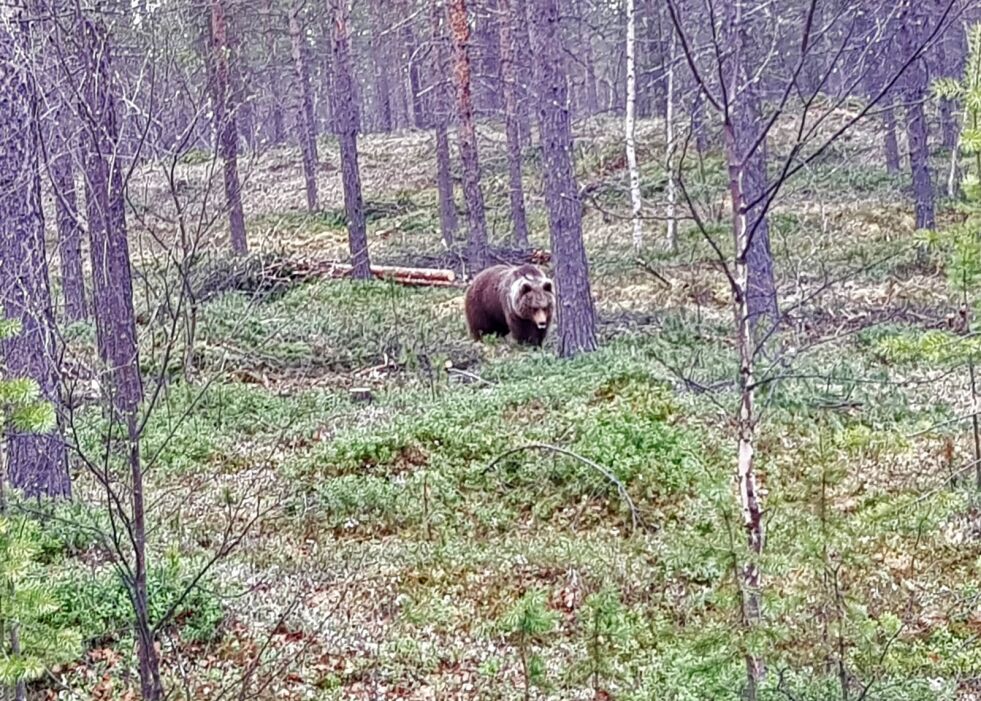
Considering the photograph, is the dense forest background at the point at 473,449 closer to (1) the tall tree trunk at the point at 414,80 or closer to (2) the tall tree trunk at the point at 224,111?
(2) the tall tree trunk at the point at 224,111

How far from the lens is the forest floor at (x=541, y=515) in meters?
4.18

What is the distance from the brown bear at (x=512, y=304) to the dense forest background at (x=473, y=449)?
52cm

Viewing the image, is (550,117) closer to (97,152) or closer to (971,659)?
(97,152)

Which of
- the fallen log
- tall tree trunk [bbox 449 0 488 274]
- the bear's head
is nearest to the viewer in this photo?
the bear's head

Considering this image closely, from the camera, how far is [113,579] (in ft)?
21.5

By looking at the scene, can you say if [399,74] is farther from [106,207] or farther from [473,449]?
[106,207]

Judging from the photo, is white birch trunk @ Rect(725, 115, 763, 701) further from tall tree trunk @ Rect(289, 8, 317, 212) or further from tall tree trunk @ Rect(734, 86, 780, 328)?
tall tree trunk @ Rect(289, 8, 317, 212)

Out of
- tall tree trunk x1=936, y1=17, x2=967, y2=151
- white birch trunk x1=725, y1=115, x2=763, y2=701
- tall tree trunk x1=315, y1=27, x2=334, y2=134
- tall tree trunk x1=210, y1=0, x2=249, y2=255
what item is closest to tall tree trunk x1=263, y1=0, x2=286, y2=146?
tall tree trunk x1=315, y1=27, x2=334, y2=134

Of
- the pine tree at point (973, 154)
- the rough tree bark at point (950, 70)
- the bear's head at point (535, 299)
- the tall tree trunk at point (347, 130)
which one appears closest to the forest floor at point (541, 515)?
the pine tree at point (973, 154)

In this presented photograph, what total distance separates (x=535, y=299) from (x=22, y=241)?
287 inches

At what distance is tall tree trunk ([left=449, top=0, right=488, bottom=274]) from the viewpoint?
793 inches

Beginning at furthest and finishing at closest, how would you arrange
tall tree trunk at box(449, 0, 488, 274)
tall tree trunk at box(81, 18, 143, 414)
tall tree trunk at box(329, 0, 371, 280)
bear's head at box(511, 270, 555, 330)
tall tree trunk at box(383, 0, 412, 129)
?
tall tree trunk at box(383, 0, 412, 129) < tall tree trunk at box(329, 0, 371, 280) < tall tree trunk at box(449, 0, 488, 274) < bear's head at box(511, 270, 555, 330) < tall tree trunk at box(81, 18, 143, 414)

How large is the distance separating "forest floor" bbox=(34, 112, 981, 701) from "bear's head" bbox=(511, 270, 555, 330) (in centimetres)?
66

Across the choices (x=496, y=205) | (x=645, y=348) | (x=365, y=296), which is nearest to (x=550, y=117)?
(x=645, y=348)
